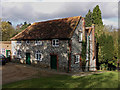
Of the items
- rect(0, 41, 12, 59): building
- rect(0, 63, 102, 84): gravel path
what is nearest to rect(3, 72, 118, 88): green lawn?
rect(0, 63, 102, 84): gravel path

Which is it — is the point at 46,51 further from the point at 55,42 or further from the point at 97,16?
the point at 97,16

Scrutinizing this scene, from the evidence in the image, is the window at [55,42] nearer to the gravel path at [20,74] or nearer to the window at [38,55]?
the window at [38,55]

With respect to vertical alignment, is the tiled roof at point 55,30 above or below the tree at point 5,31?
below

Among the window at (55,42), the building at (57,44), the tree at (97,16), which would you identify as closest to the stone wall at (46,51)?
the building at (57,44)

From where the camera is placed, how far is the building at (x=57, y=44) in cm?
1934

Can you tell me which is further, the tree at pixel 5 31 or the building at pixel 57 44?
the tree at pixel 5 31

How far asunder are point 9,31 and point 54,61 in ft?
135

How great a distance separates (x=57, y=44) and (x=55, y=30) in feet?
10.0

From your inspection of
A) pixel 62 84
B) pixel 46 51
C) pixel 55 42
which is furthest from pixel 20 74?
pixel 55 42

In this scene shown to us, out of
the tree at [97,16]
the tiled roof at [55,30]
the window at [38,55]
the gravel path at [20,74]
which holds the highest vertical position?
the tree at [97,16]

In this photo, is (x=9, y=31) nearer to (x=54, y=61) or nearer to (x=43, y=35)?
(x=43, y=35)

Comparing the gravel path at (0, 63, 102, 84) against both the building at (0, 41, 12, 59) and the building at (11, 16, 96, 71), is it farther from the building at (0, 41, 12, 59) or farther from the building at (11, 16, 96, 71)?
the building at (0, 41, 12, 59)

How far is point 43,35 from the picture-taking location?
73.3 ft

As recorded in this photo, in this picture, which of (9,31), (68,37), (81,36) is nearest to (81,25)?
(81,36)
